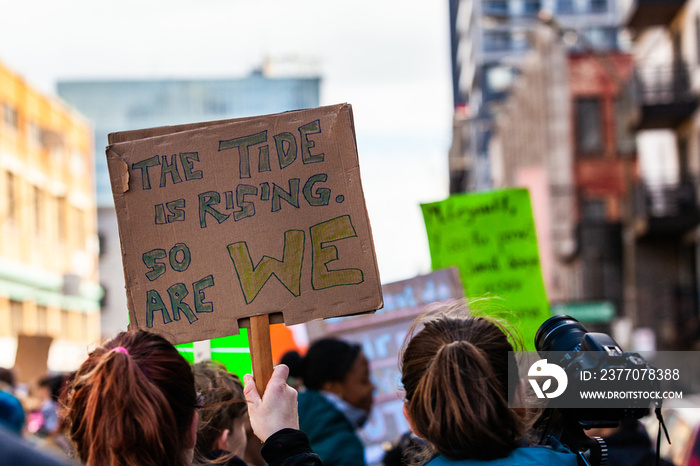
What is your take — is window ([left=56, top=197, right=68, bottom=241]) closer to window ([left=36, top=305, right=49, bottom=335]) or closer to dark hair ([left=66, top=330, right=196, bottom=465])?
window ([left=36, top=305, right=49, bottom=335])

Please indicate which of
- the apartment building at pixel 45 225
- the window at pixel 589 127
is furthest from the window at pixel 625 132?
the apartment building at pixel 45 225

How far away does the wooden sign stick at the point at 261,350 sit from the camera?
289cm

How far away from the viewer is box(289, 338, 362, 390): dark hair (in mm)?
5562

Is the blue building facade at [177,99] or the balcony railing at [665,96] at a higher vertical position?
the blue building facade at [177,99]

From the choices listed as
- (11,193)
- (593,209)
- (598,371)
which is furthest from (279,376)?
(593,209)

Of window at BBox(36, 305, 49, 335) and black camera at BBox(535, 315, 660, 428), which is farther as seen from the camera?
window at BBox(36, 305, 49, 335)

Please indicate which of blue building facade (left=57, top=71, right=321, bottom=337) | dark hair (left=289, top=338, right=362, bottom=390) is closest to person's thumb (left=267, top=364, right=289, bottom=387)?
dark hair (left=289, top=338, right=362, bottom=390)

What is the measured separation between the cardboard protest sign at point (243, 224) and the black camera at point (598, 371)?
0.58 meters

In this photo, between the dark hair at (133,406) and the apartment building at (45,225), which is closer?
the dark hair at (133,406)

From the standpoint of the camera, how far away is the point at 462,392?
2.61 metres

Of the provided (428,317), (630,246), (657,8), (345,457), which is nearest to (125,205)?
(428,317)

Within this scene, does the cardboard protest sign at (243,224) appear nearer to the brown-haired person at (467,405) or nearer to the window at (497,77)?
the brown-haired person at (467,405)

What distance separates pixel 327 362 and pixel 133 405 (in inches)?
129
